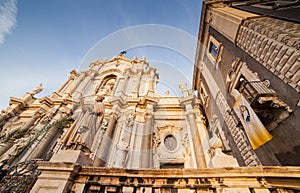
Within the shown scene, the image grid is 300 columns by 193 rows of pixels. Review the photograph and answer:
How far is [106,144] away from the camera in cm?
927

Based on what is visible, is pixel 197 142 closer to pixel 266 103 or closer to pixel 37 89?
pixel 266 103

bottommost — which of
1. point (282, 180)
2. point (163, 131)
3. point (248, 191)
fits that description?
point (248, 191)

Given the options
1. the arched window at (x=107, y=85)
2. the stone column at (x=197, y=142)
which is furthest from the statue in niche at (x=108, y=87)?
the stone column at (x=197, y=142)

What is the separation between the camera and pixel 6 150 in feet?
32.4

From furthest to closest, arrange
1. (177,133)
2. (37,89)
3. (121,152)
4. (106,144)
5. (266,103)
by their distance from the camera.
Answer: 1. (37,89)
2. (177,133)
3. (106,144)
4. (121,152)
5. (266,103)

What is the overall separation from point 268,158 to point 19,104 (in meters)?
19.3

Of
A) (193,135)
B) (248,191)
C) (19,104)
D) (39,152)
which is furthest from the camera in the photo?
(19,104)

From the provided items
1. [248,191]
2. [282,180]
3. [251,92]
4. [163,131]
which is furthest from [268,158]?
[163,131]

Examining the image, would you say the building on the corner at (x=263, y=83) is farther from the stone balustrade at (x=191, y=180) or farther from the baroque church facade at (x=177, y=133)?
the stone balustrade at (x=191, y=180)

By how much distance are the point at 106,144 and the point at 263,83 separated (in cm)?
938

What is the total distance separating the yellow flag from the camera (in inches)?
172

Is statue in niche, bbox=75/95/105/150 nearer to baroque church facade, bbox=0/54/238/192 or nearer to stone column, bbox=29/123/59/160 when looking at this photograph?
baroque church facade, bbox=0/54/238/192

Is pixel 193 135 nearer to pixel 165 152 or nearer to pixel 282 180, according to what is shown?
pixel 165 152

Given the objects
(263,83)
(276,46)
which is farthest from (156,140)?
(276,46)
